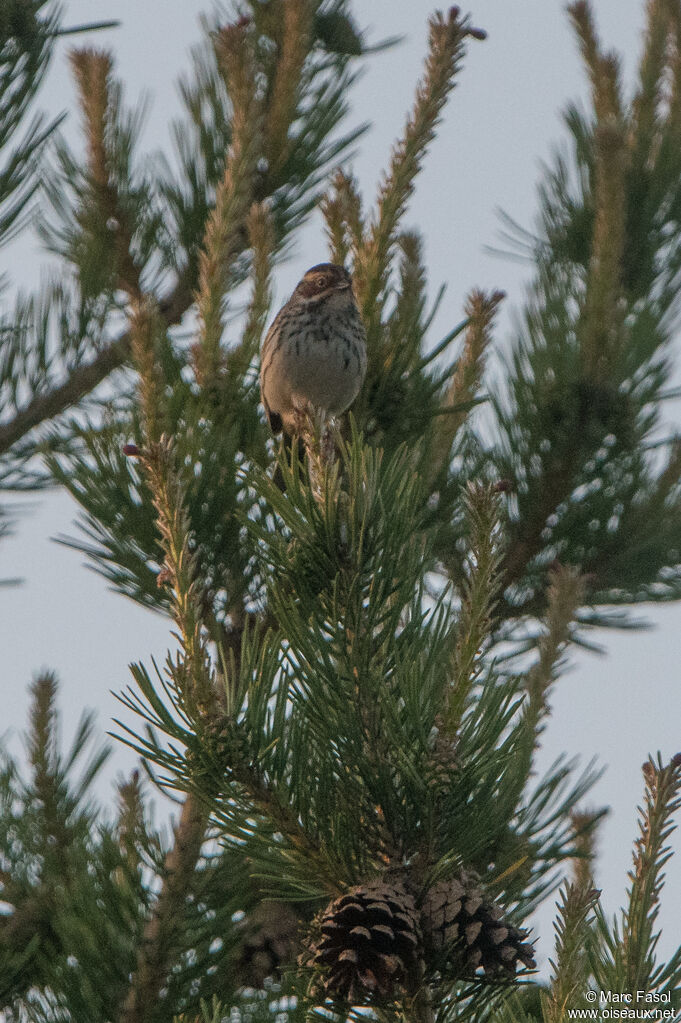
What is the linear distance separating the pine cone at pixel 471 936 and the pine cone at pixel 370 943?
0.02 metres

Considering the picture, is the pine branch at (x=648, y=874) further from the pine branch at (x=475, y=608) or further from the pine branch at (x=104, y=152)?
the pine branch at (x=104, y=152)

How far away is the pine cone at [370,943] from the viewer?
1.20m

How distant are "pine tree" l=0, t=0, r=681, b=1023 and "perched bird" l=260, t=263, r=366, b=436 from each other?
1.67 ft

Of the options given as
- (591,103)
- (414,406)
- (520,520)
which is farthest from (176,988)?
(591,103)

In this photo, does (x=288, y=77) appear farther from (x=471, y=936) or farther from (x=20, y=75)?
(x=471, y=936)

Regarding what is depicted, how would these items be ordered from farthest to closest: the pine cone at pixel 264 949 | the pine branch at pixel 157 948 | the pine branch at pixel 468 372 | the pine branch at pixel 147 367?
1. the pine branch at pixel 468 372
2. the pine cone at pixel 264 949
3. the pine branch at pixel 147 367
4. the pine branch at pixel 157 948

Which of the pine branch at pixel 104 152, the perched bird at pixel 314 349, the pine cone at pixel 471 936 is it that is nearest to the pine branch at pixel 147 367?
the pine cone at pixel 471 936

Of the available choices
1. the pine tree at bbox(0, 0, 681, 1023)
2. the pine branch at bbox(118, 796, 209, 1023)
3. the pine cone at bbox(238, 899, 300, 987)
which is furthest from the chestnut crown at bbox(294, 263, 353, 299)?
the pine branch at bbox(118, 796, 209, 1023)

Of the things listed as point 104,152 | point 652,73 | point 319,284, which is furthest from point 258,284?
point 652,73

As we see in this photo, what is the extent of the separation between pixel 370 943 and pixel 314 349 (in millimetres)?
2666

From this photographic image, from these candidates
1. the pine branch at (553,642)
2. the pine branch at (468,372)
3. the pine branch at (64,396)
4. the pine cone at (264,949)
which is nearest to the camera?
the pine branch at (553,642)

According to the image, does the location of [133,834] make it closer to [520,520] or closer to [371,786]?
[371,786]

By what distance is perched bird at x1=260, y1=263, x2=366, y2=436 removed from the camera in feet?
11.4

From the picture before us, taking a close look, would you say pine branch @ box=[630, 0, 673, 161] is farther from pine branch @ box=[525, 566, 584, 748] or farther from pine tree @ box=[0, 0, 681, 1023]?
pine branch @ box=[525, 566, 584, 748]
